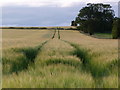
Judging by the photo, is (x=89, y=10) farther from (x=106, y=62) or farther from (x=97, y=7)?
(x=106, y=62)

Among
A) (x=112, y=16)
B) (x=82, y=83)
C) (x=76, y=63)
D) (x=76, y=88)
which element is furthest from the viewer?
(x=112, y=16)

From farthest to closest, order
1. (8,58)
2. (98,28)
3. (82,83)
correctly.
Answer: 1. (98,28)
2. (8,58)
3. (82,83)

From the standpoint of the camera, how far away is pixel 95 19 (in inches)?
2707

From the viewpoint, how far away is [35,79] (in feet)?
15.5

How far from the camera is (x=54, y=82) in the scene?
4.50 meters

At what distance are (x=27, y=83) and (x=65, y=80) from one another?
2.16 ft

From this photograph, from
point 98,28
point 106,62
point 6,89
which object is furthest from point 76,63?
point 98,28

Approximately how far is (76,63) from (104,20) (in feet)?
209

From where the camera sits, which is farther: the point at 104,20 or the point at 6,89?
the point at 104,20

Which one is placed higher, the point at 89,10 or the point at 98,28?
the point at 89,10

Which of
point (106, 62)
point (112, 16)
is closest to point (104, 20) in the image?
point (112, 16)

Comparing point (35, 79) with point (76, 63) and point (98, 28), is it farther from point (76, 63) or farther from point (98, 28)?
point (98, 28)

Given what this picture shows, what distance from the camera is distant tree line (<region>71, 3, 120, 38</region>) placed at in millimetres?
66500

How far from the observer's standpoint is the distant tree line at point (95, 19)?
66.5 meters
